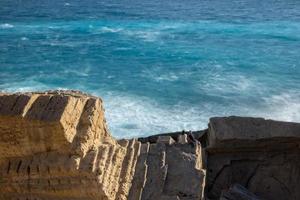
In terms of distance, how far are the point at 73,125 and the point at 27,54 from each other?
26.2 meters

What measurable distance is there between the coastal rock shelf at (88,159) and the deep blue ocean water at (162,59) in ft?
30.0

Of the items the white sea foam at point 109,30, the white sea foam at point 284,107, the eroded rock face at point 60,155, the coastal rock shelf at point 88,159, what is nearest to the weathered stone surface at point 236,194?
the coastal rock shelf at point 88,159

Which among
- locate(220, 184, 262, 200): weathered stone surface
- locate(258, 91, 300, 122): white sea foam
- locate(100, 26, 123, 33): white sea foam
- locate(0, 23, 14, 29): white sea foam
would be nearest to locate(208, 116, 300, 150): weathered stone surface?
locate(220, 184, 262, 200): weathered stone surface

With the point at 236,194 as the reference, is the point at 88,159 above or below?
above

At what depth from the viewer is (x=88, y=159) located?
22.9ft

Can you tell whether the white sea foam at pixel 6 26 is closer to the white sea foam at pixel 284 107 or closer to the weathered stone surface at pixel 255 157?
the white sea foam at pixel 284 107

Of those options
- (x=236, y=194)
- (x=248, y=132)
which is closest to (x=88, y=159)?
(x=236, y=194)

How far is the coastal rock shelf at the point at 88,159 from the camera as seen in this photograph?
669cm

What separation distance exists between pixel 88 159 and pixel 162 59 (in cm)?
2394

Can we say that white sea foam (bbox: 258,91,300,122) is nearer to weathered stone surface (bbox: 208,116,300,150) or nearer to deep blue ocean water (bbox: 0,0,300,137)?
deep blue ocean water (bbox: 0,0,300,137)

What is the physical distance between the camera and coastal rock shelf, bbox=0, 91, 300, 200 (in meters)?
6.69

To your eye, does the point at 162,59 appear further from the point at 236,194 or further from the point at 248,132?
the point at 236,194

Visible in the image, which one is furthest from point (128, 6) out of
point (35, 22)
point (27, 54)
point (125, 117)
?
point (125, 117)

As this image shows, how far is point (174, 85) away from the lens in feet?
81.6
